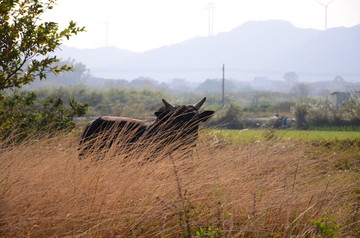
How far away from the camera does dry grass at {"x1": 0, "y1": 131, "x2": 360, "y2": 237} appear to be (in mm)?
4762

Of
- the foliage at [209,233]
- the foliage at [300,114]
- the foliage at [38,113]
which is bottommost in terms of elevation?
the foliage at [300,114]

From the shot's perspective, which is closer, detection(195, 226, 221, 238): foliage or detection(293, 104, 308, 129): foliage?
detection(195, 226, 221, 238): foliage

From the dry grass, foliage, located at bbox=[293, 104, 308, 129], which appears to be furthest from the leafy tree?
foliage, located at bbox=[293, 104, 308, 129]

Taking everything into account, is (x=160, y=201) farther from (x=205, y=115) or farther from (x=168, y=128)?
(x=205, y=115)

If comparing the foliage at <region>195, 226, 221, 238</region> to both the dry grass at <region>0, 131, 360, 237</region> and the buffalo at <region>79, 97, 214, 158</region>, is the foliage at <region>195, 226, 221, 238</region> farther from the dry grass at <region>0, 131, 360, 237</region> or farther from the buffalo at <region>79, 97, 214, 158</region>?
the buffalo at <region>79, 97, 214, 158</region>

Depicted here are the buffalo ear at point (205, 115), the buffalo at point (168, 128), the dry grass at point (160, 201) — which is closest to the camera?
the dry grass at point (160, 201)

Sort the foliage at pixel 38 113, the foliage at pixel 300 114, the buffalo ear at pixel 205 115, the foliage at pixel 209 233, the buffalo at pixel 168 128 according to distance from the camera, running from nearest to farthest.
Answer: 1. the foliage at pixel 209 233
2. the buffalo at pixel 168 128
3. the buffalo ear at pixel 205 115
4. the foliage at pixel 38 113
5. the foliage at pixel 300 114

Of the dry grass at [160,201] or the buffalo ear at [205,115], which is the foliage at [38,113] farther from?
the dry grass at [160,201]

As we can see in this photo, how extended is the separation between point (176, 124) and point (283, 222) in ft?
10.8

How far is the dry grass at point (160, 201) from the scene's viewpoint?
15.6 ft

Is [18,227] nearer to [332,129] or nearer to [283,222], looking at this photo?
[283,222]

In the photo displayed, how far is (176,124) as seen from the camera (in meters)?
8.24

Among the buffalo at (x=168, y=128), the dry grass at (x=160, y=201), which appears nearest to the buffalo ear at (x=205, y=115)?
the buffalo at (x=168, y=128)

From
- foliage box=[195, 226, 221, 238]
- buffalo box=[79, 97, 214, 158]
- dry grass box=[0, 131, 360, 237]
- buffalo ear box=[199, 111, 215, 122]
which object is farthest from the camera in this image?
buffalo ear box=[199, 111, 215, 122]
